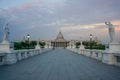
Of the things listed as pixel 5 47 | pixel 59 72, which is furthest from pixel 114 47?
pixel 5 47

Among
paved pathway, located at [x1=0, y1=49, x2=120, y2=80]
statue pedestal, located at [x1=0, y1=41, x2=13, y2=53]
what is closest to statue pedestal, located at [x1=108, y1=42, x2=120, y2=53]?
paved pathway, located at [x1=0, y1=49, x2=120, y2=80]

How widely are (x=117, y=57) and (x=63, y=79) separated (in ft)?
26.3

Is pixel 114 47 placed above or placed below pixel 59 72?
above

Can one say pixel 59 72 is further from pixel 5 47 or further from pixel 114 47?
pixel 5 47

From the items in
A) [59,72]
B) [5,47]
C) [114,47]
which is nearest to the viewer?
[59,72]

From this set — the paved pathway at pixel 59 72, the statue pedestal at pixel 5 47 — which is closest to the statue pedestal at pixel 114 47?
the paved pathway at pixel 59 72

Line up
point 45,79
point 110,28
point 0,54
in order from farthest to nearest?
point 110,28
point 0,54
point 45,79

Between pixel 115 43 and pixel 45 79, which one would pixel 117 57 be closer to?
pixel 115 43

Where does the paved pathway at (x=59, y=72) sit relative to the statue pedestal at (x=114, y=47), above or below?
below

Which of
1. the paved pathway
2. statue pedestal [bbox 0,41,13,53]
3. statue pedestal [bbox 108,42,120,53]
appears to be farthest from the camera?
statue pedestal [bbox 0,41,13,53]

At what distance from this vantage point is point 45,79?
9117 mm

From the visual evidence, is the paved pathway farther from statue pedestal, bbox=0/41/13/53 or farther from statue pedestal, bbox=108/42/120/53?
statue pedestal, bbox=0/41/13/53

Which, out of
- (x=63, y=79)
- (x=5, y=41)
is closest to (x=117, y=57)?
(x=63, y=79)

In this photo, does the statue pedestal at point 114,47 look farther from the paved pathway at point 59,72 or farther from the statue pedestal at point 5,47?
the statue pedestal at point 5,47
